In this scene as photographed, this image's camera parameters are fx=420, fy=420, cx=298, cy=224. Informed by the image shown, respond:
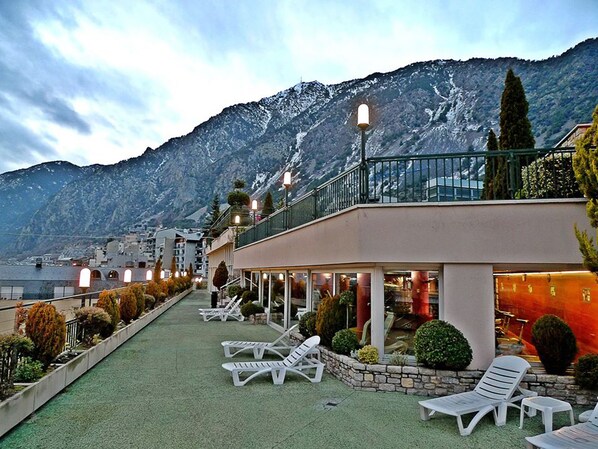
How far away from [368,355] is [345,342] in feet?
2.76

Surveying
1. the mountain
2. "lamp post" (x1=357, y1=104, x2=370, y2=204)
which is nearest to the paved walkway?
"lamp post" (x1=357, y1=104, x2=370, y2=204)

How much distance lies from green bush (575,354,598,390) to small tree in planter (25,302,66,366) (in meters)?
8.65

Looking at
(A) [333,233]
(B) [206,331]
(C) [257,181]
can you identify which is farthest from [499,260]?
(C) [257,181]

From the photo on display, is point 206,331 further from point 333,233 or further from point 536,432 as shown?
point 536,432

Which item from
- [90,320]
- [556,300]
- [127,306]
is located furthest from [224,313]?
[556,300]

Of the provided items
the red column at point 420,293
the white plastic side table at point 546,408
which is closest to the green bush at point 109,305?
the red column at point 420,293

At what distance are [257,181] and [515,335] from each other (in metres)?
147

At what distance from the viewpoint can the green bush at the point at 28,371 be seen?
6289 mm

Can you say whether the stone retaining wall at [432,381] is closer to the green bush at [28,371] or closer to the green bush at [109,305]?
the green bush at [28,371]

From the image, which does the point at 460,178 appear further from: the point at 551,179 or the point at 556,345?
the point at 556,345

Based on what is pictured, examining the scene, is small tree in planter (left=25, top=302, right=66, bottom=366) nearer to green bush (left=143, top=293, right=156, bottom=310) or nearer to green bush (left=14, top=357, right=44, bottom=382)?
green bush (left=14, top=357, right=44, bottom=382)

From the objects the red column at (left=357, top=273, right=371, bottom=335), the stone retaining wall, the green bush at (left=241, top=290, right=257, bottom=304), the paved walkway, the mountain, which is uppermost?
the mountain

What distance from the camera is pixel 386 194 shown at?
8547 mm

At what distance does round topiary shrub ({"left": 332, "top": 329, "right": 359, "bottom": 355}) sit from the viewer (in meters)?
8.54
